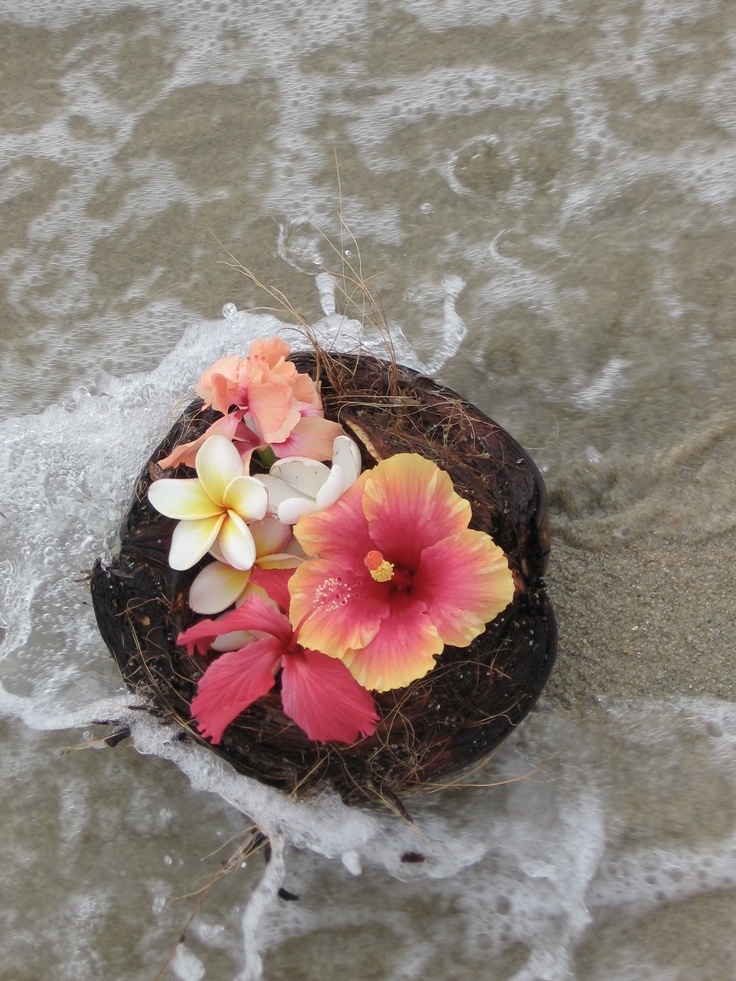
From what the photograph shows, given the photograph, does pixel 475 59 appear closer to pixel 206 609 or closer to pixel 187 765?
pixel 206 609

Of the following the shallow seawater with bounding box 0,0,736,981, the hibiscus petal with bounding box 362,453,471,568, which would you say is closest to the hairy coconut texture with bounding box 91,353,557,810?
the hibiscus petal with bounding box 362,453,471,568

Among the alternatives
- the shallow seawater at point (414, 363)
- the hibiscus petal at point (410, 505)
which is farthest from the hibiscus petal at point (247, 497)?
the shallow seawater at point (414, 363)

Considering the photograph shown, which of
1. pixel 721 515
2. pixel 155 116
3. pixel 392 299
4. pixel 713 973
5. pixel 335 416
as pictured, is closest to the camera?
pixel 335 416

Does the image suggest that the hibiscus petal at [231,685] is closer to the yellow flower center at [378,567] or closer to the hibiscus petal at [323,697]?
the hibiscus petal at [323,697]

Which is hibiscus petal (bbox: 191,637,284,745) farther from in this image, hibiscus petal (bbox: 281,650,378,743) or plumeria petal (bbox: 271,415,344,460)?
plumeria petal (bbox: 271,415,344,460)

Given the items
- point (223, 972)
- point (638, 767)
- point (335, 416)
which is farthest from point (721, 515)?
point (223, 972)

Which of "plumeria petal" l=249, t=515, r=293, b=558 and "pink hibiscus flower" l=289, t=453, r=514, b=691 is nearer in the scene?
"pink hibiscus flower" l=289, t=453, r=514, b=691

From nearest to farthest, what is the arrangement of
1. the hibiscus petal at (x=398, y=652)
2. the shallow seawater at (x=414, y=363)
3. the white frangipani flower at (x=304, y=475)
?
the hibiscus petal at (x=398, y=652) → the white frangipani flower at (x=304, y=475) → the shallow seawater at (x=414, y=363)
